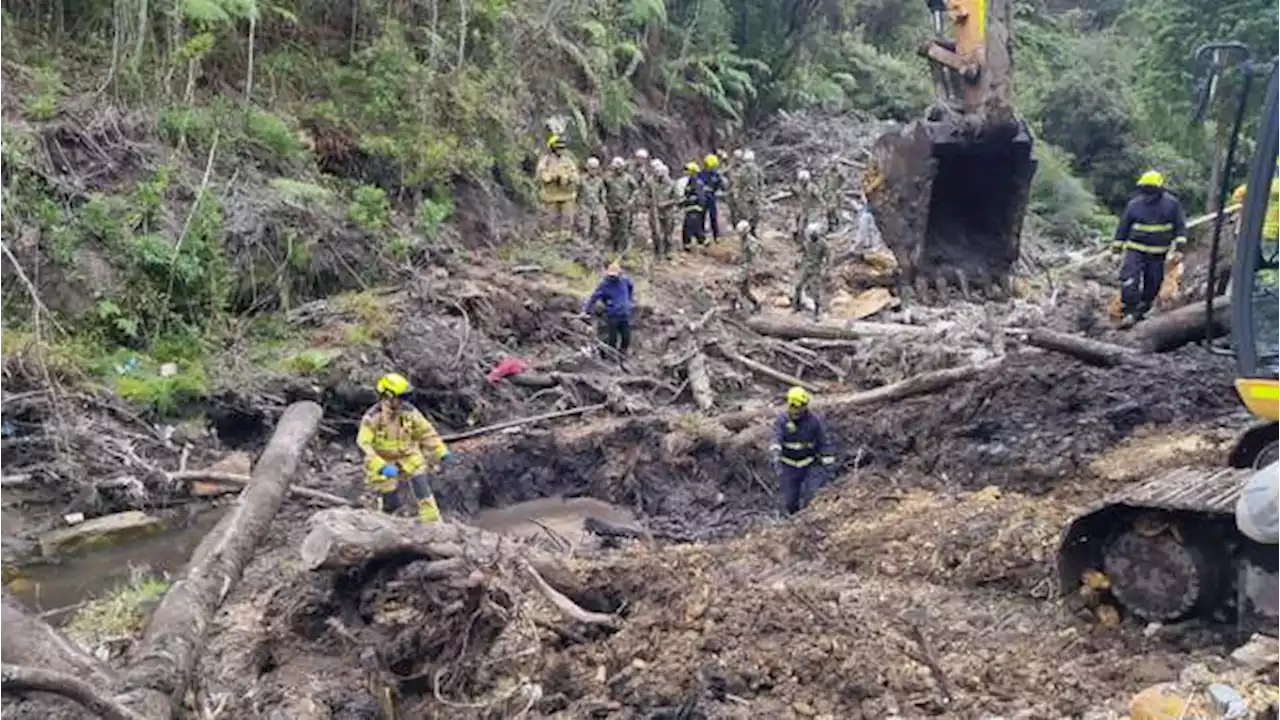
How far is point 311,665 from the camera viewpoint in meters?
7.67

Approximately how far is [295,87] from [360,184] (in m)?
1.73

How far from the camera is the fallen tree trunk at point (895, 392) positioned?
527 inches

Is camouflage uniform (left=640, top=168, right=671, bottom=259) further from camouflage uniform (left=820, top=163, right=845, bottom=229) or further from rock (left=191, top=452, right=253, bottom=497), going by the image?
rock (left=191, top=452, right=253, bottom=497)

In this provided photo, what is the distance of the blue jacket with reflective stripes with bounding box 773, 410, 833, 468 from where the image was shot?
11.8m

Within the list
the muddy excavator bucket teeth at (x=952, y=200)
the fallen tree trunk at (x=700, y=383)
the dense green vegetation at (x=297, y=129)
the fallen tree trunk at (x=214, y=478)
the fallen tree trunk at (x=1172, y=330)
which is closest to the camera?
the fallen tree trunk at (x=214, y=478)

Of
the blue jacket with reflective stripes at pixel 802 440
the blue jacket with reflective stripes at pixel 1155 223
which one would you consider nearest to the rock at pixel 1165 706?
the blue jacket with reflective stripes at pixel 802 440

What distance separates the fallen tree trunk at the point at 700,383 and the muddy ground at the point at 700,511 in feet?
0.62

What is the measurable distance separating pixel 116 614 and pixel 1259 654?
22.1 ft

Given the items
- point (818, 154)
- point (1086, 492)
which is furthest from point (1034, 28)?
point (1086, 492)

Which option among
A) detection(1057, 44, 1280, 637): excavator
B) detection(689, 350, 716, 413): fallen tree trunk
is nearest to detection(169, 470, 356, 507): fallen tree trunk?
detection(689, 350, 716, 413): fallen tree trunk

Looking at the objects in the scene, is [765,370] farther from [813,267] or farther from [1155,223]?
[1155,223]

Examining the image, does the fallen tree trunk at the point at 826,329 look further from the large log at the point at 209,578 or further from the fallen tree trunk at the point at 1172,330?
the large log at the point at 209,578

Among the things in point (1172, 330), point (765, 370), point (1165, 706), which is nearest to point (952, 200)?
point (765, 370)

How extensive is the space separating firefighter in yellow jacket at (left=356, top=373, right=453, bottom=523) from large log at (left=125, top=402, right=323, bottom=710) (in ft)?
1.90
